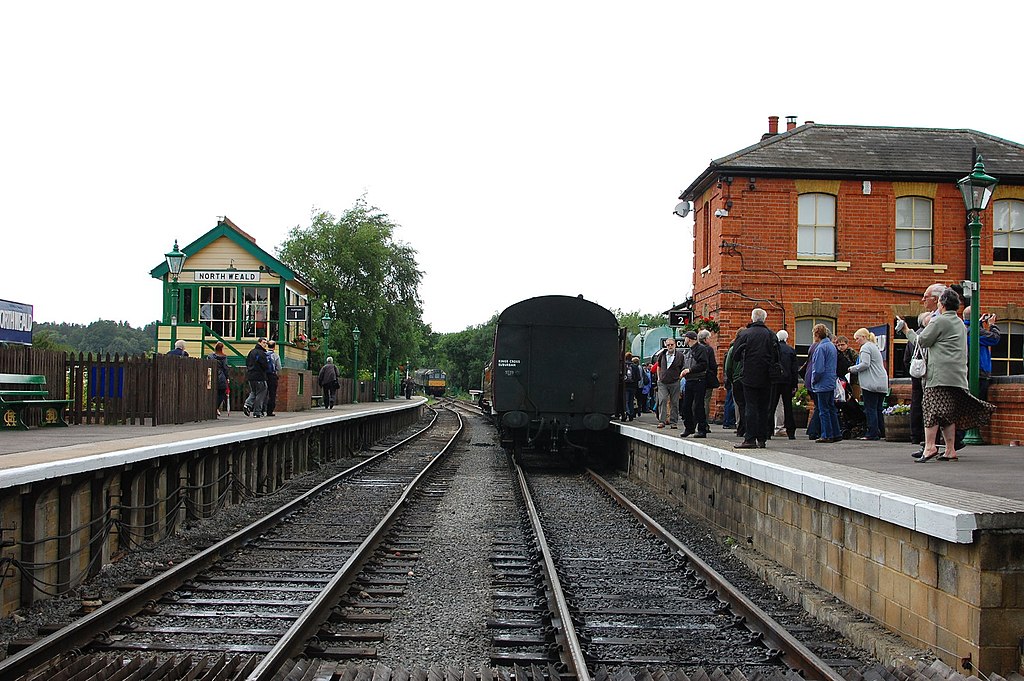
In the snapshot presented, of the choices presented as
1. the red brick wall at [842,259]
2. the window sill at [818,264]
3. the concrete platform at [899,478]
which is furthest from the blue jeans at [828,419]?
the window sill at [818,264]

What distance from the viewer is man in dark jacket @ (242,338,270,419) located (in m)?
19.6

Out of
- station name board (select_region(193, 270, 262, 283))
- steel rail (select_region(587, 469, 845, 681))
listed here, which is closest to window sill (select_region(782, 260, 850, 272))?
steel rail (select_region(587, 469, 845, 681))

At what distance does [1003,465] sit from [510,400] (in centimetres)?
1021

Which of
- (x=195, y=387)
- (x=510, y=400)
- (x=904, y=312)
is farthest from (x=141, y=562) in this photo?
(x=904, y=312)

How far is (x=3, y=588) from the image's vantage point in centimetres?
673

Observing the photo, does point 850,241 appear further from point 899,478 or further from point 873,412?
point 899,478

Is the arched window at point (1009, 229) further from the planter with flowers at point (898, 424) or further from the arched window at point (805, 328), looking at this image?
the planter with flowers at point (898, 424)

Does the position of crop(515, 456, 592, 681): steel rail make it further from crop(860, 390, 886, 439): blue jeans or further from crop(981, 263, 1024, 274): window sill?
crop(981, 263, 1024, 274): window sill

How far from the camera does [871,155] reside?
2353cm

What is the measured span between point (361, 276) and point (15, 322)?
38163mm

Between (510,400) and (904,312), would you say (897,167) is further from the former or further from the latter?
(510,400)

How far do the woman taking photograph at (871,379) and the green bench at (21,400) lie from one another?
10.8 metres

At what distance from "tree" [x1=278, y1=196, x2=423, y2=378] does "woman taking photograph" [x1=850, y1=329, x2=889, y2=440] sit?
38.0 metres

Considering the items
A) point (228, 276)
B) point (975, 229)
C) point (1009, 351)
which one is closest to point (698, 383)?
point (975, 229)
